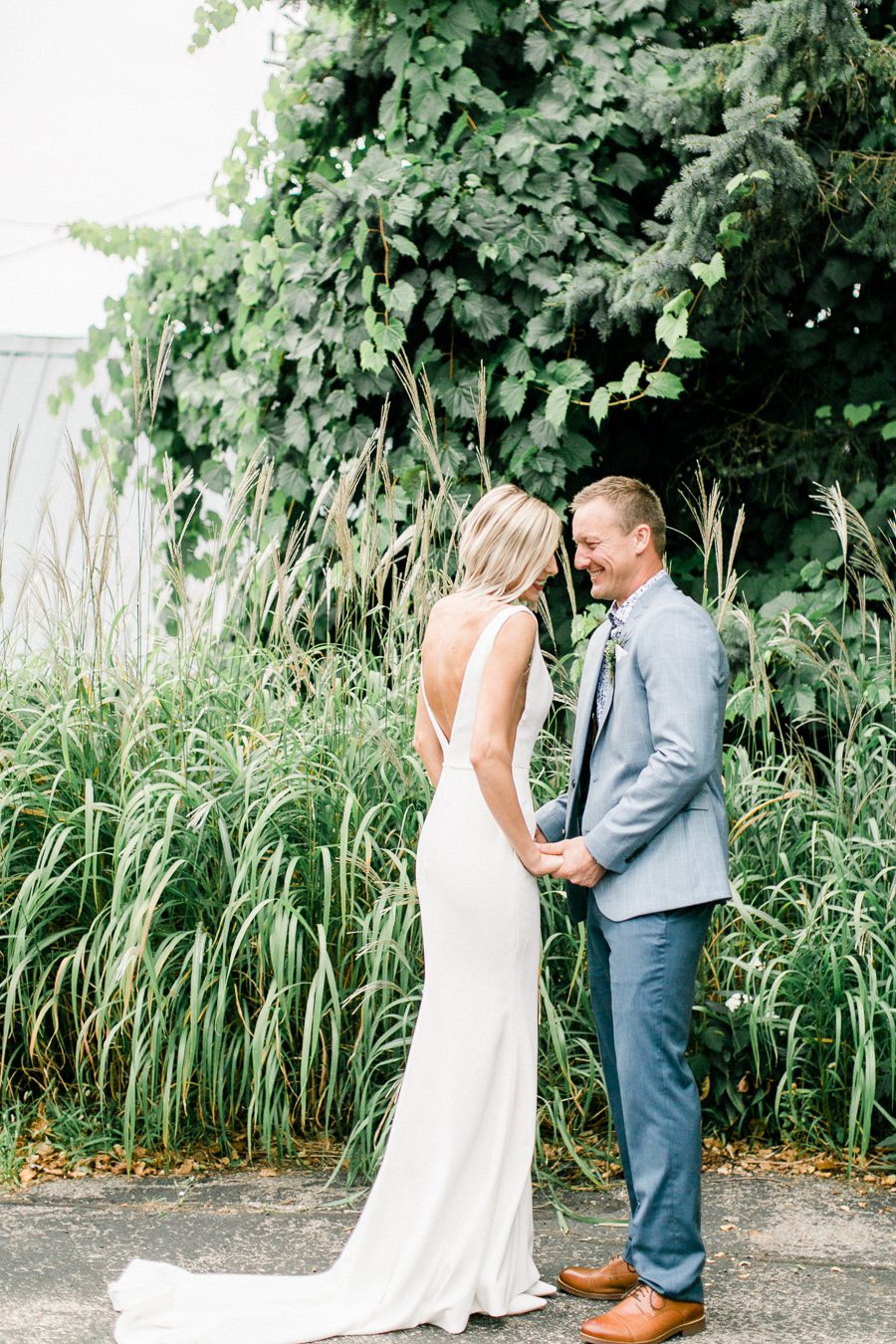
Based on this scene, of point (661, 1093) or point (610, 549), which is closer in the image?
point (661, 1093)

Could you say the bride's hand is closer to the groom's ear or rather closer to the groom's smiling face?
the groom's smiling face

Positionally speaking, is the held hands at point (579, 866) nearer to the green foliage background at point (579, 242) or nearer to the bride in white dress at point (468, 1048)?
the bride in white dress at point (468, 1048)

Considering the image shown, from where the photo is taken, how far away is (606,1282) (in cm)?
322

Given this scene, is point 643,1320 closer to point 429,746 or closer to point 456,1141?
point 456,1141

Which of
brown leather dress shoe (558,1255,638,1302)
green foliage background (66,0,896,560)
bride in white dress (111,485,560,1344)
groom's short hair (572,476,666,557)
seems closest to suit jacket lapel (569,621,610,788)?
bride in white dress (111,485,560,1344)

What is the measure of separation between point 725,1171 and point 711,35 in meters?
4.97

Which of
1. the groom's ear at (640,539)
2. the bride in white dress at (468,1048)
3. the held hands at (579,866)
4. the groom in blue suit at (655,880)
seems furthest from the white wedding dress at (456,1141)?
the groom's ear at (640,539)

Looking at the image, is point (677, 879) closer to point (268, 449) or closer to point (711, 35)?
point (268, 449)

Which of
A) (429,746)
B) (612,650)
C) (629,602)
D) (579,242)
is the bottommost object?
(429,746)

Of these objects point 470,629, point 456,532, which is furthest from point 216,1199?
point 456,532

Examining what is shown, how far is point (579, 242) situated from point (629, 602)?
3.02 metres

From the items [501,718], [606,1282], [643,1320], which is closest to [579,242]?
[501,718]

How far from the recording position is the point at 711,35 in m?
6.20

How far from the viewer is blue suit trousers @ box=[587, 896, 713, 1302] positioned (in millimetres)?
2961
